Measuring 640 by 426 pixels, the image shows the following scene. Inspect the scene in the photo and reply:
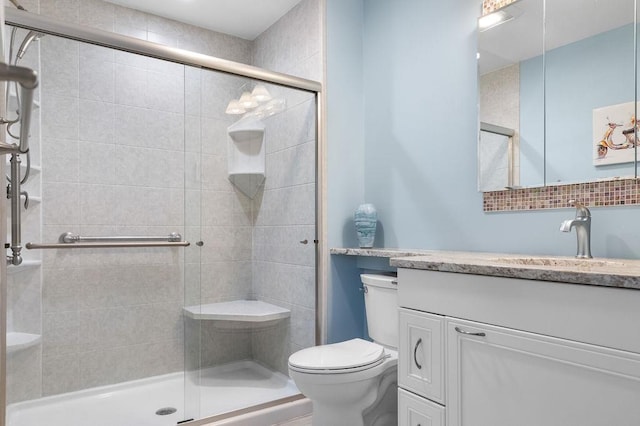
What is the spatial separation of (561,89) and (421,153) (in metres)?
0.74

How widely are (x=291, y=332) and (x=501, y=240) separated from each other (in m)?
1.24

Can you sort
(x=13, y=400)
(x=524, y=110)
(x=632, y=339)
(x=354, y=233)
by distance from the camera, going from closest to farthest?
(x=632, y=339)
(x=524, y=110)
(x=13, y=400)
(x=354, y=233)

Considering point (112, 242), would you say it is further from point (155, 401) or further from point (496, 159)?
point (496, 159)

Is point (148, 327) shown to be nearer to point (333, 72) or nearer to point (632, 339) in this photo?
point (333, 72)

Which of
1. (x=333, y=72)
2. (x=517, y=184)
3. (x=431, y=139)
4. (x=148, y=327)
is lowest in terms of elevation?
(x=148, y=327)

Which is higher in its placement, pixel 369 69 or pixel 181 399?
pixel 369 69

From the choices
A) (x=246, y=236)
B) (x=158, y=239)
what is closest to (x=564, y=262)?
(x=246, y=236)

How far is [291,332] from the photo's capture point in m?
2.40

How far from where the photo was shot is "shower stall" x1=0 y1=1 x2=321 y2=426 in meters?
2.18

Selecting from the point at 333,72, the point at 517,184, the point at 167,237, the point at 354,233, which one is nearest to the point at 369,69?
the point at 333,72

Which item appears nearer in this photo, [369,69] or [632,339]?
[632,339]

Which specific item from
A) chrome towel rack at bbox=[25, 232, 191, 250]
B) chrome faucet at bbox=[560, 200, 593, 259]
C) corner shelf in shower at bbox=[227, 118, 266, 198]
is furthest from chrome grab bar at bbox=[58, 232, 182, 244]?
chrome faucet at bbox=[560, 200, 593, 259]

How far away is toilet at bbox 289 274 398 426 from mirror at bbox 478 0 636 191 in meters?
0.83

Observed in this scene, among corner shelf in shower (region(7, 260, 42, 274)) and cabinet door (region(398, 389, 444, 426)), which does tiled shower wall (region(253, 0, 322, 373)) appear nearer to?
cabinet door (region(398, 389, 444, 426))
